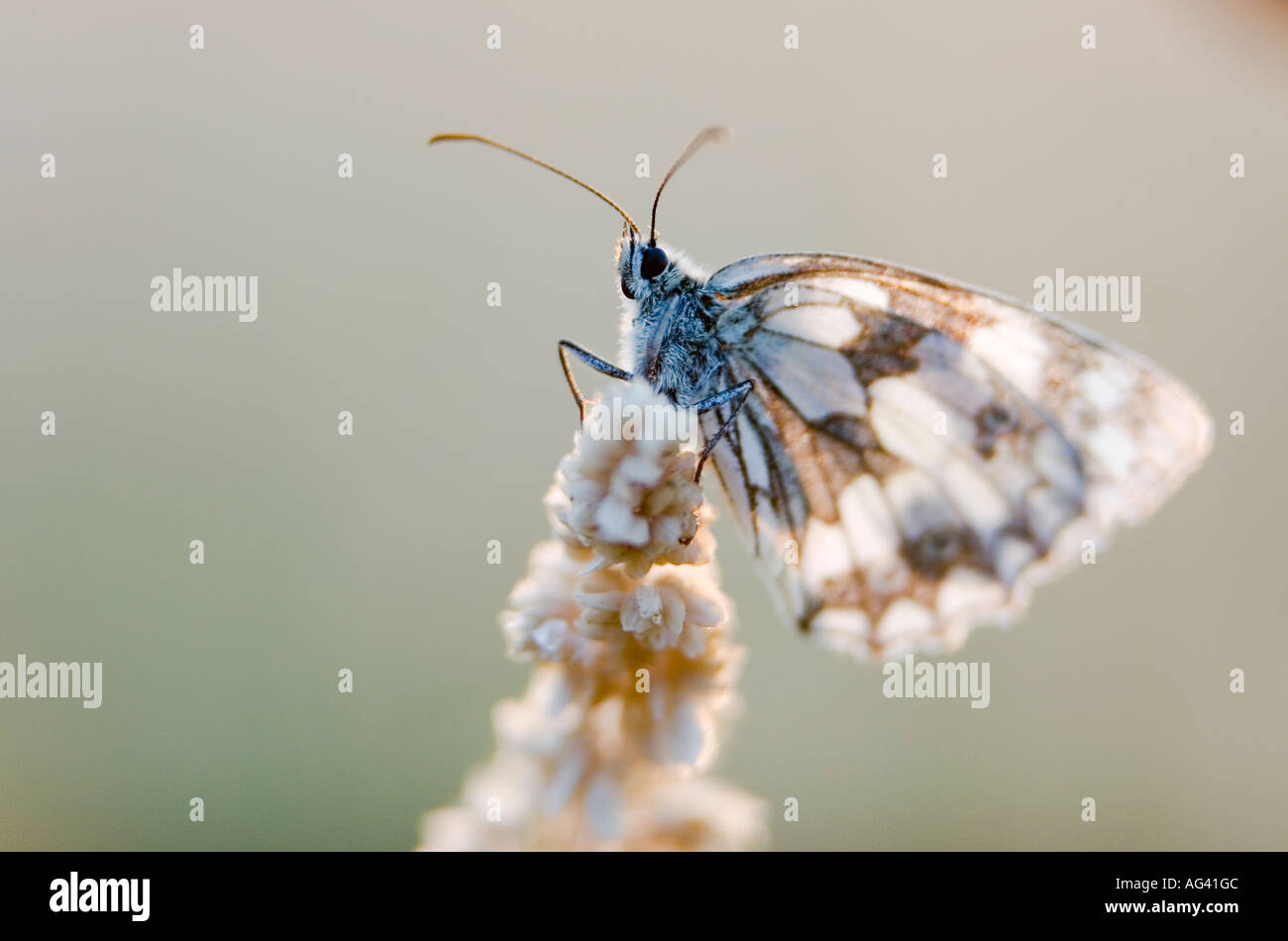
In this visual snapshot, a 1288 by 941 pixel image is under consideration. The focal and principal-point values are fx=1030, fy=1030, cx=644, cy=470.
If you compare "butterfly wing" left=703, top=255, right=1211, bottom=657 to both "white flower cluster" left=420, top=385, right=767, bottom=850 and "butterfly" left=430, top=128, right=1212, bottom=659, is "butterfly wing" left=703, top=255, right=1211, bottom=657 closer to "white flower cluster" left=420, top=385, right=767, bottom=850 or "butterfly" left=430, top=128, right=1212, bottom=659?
"butterfly" left=430, top=128, right=1212, bottom=659

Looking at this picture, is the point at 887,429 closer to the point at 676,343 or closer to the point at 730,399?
the point at 730,399

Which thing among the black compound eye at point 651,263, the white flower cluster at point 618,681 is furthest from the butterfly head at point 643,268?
the white flower cluster at point 618,681

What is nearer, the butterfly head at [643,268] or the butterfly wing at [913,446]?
the butterfly wing at [913,446]

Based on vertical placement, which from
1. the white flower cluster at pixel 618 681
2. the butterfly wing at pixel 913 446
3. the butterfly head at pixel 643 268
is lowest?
the white flower cluster at pixel 618 681

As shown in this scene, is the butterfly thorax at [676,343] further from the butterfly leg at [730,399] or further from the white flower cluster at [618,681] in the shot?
the white flower cluster at [618,681]

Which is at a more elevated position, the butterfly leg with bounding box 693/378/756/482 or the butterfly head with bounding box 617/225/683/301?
the butterfly head with bounding box 617/225/683/301

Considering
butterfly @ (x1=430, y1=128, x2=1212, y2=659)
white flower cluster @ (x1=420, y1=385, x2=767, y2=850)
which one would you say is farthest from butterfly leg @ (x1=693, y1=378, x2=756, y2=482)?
white flower cluster @ (x1=420, y1=385, x2=767, y2=850)

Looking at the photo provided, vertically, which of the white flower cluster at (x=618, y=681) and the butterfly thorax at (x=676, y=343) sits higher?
the butterfly thorax at (x=676, y=343)

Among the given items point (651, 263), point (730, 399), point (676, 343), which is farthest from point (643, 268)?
point (730, 399)

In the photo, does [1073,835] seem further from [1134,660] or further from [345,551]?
[345,551]
